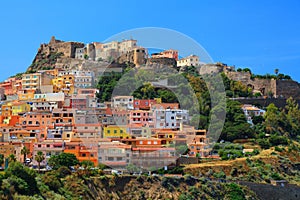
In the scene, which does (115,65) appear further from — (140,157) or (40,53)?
(140,157)

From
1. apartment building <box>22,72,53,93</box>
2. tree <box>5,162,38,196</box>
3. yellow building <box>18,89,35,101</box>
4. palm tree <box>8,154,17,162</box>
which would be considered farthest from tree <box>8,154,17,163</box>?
apartment building <box>22,72,53,93</box>

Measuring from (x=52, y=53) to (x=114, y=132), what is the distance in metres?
24.3

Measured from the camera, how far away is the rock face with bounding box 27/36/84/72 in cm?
5691

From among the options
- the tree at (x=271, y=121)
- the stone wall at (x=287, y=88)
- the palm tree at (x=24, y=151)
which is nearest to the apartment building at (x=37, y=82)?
the tree at (x=271, y=121)

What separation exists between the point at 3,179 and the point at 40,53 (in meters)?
35.3

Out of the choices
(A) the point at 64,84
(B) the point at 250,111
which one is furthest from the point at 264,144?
(A) the point at 64,84

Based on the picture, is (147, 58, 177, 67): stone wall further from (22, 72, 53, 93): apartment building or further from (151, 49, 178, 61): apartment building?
(22, 72, 53, 93): apartment building

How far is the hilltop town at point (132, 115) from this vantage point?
107 feet

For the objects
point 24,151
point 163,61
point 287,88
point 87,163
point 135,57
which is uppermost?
point 135,57

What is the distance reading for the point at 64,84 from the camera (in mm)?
47250

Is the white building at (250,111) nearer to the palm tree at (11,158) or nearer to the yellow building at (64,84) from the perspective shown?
the yellow building at (64,84)

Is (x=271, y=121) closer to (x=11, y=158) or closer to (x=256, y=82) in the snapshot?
(x=256, y=82)

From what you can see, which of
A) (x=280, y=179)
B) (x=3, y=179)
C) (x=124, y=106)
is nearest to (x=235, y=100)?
(x=124, y=106)

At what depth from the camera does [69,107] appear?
4062 cm
